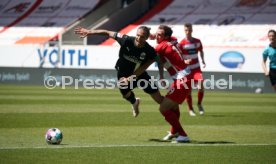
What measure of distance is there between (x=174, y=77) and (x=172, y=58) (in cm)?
37

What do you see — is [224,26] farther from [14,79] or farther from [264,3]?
[14,79]

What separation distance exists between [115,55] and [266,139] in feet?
71.3

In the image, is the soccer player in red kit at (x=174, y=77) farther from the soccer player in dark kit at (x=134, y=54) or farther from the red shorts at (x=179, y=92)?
the soccer player in dark kit at (x=134, y=54)

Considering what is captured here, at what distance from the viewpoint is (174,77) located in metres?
12.3

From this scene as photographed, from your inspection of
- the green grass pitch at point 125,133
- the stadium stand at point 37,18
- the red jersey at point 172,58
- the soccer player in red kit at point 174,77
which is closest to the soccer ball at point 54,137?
the green grass pitch at point 125,133

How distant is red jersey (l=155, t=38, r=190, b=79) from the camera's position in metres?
12.2

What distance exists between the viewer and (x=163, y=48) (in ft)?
39.8

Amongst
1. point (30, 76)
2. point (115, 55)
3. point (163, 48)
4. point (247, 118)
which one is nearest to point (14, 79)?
point (30, 76)

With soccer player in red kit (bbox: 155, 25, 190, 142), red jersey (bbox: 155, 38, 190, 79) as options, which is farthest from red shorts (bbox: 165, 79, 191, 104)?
red jersey (bbox: 155, 38, 190, 79)

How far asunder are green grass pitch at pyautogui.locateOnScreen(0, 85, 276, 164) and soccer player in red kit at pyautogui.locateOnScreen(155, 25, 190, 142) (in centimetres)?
41

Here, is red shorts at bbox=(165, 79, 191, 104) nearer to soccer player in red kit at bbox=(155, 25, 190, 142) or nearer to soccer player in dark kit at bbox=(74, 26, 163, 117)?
soccer player in red kit at bbox=(155, 25, 190, 142)

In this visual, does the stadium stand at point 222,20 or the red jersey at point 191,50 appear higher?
the red jersey at point 191,50

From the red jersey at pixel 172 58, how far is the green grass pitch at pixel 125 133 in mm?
1273

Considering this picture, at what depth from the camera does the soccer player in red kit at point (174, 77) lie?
12.1 metres
